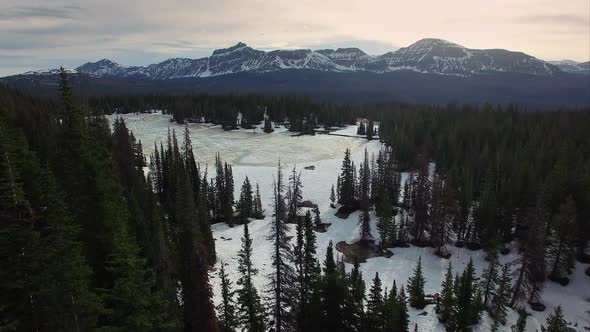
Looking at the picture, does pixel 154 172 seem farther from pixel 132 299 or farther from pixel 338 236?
pixel 132 299

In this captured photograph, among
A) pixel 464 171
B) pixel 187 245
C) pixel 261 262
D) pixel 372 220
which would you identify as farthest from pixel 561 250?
pixel 187 245

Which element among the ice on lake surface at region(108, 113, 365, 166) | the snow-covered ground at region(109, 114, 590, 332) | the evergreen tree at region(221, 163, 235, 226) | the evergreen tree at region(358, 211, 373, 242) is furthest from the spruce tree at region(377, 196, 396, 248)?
the ice on lake surface at region(108, 113, 365, 166)

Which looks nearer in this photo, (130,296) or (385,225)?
(130,296)

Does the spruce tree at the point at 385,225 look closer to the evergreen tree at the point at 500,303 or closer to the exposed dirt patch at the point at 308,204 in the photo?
the exposed dirt patch at the point at 308,204

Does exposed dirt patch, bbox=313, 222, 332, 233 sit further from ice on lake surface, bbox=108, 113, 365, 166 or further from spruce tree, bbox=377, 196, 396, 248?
Answer: ice on lake surface, bbox=108, 113, 365, 166

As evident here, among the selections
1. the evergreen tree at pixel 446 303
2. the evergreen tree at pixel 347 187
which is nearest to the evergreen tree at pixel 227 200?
the evergreen tree at pixel 347 187

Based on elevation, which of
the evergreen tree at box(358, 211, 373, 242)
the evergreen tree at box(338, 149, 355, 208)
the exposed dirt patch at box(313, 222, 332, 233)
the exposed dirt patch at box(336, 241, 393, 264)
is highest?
the evergreen tree at box(338, 149, 355, 208)

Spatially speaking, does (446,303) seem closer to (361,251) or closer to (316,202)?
(361,251)

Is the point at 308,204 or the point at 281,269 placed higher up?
the point at 281,269

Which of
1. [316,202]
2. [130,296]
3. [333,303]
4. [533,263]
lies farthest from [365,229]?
[130,296]
